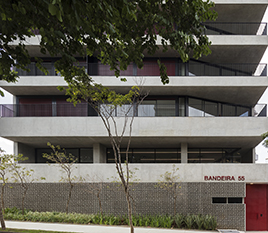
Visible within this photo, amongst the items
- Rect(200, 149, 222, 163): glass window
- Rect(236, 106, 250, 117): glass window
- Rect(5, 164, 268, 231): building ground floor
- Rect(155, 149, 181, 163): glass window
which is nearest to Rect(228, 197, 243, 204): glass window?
Rect(5, 164, 268, 231): building ground floor

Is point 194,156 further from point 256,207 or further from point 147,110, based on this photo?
point 147,110

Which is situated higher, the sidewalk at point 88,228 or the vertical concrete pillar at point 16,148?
the vertical concrete pillar at point 16,148

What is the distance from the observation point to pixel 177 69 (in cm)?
2203

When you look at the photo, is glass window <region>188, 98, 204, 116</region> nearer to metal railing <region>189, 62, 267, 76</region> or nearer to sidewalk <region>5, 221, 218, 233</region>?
metal railing <region>189, 62, 267, 76</region>

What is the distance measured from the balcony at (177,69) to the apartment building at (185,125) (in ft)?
0.29

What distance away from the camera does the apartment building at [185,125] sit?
18.7m

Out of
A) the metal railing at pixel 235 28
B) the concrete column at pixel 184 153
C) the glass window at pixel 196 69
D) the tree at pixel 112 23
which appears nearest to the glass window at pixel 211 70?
the glass window at pixel 196 69

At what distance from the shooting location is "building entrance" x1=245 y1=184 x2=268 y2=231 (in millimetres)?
19719

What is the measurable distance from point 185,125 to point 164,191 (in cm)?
531

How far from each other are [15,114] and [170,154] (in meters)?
14.7

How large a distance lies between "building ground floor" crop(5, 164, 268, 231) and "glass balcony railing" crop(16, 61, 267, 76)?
800 cm

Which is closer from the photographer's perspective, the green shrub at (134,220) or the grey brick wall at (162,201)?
the green shrub at (134,220)

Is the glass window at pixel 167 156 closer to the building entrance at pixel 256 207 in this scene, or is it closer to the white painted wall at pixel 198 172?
Result: the white painted wall at pixel 198 172

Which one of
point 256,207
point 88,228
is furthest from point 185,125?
point 88,228
